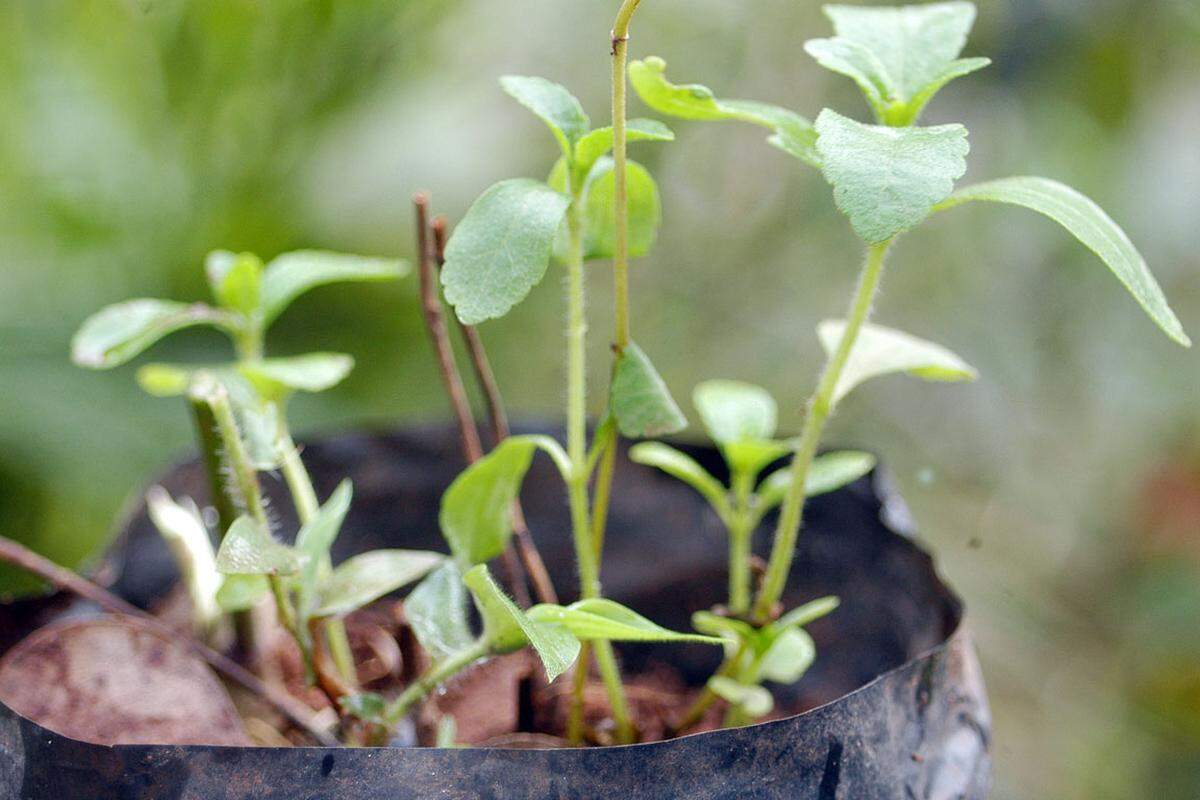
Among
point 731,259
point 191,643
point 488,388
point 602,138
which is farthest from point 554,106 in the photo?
point 731,259

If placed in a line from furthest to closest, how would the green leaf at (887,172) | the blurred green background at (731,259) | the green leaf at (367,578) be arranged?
the blurred green background at (731,259) → the green leaf at (367,578) → the green leaf at (887,172)

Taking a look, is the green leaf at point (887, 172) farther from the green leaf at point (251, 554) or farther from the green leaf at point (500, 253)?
the green leaf at point (251, 554)

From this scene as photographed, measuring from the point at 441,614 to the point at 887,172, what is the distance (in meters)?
0.20

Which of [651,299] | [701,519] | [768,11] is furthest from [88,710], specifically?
[768,11]

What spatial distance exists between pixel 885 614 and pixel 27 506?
694 mm

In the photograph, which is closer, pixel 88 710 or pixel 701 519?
pixel 88 710

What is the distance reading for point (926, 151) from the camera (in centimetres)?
27

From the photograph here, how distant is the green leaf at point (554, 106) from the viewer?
32cm

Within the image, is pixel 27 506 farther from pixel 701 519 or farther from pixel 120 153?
pixel 701 519

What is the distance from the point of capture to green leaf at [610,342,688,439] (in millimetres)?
329

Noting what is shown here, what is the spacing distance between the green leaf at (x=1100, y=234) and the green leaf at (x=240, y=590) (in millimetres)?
250

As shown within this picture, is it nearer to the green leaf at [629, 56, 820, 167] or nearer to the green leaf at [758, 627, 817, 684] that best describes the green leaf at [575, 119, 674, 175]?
the green leaf at [629, 56, 820, 167]

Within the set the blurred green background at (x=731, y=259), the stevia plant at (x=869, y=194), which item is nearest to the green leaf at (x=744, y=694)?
the stevia plant at (x=869, y=194)

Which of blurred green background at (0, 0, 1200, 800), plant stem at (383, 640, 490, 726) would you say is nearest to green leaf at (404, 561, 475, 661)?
plant stem at (383, 640, 490, 726)
